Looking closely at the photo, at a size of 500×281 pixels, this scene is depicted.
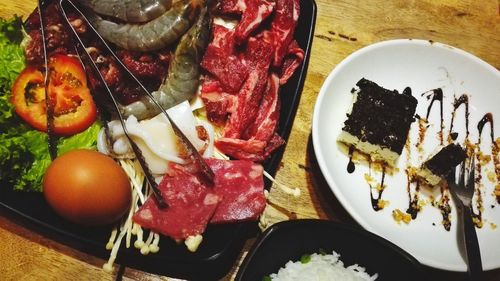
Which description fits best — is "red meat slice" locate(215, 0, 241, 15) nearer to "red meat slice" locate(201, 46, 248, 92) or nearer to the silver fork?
"red meat slice" locate(201, 46, 248, 92)

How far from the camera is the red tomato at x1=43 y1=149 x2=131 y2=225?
1953 mm

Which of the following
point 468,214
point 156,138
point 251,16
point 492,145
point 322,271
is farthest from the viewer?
point 492,145

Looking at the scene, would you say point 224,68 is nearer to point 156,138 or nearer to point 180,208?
point 156,138

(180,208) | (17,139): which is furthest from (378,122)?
(17,139)

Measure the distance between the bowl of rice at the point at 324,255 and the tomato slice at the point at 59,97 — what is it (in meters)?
1.12

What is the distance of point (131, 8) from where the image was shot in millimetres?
2381

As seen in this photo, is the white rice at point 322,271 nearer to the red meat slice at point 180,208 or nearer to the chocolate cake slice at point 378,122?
the red meat slice at point 180,208

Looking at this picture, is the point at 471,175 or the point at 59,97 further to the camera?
the point at 471,175

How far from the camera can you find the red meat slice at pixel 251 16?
247 centimetres

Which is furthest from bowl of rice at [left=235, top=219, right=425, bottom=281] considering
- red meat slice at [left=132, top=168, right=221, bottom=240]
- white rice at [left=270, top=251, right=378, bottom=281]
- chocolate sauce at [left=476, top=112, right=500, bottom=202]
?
chocolate sauce at [left=476, top=112, right=500, bottom=202]

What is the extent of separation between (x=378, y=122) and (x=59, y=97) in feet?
5.60

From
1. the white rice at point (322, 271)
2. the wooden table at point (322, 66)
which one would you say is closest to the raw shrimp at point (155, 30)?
the wooden table at point (322, 66)

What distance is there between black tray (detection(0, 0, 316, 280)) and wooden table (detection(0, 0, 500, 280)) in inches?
2.1

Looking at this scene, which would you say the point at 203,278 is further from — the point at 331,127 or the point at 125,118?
the point at 331,127
